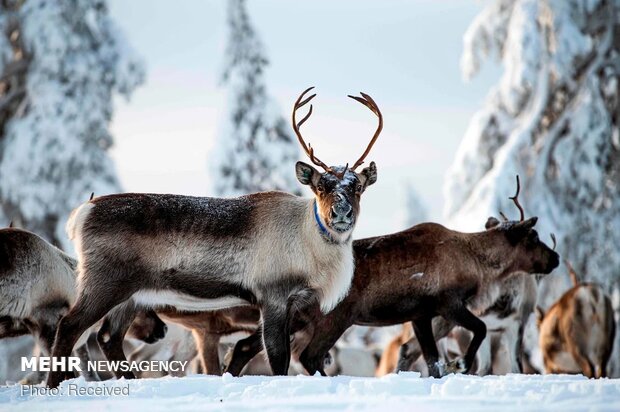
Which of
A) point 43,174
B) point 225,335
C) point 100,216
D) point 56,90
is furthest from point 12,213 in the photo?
point 100,216

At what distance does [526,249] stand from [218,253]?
356cm

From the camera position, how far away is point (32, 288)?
27.7ft

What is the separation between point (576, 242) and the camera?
70.6 feet

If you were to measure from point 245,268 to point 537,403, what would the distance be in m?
2.76

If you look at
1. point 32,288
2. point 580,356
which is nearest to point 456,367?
point 32,288

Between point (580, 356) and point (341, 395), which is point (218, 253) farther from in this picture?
point (580, 356)

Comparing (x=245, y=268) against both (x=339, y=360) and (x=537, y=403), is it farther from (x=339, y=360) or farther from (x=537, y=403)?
(x=339, y=360)

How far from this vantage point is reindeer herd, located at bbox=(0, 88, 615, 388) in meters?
7.57

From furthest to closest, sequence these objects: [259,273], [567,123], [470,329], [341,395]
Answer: [567,123] → [470,329] → [259,273] → [341,395]

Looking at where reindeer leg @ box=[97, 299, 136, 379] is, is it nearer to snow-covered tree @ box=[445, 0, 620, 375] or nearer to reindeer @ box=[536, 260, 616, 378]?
reindeer @ box=[536, 260, 616, 378]

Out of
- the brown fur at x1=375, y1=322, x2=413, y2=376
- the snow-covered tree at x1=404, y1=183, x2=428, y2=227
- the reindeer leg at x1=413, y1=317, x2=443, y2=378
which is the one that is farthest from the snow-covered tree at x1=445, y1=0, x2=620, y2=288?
the snow-covered tree at x1=404, y1=183, x2=428, y2=227

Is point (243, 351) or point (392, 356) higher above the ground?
point (243, 351)

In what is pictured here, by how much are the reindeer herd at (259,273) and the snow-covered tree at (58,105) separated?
1353cm

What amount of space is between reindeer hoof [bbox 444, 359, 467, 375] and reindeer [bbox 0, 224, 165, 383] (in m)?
3.26
